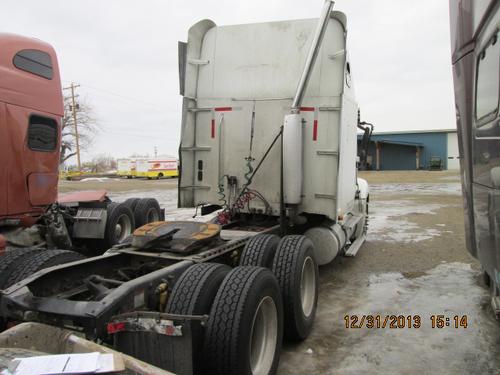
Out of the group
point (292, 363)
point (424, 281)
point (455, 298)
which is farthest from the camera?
point (424, 281)

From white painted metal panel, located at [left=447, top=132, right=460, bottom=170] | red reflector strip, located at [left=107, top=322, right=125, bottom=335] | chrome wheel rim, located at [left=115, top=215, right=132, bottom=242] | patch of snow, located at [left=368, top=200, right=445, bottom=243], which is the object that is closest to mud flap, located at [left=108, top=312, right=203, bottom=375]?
red reflector strip, located at [left=107, top=322, right=125, bottom=335]

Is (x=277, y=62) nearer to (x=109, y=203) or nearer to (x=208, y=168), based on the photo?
(x=208, y=168)

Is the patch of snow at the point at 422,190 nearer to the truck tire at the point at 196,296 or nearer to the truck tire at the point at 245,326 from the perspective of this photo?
the truck tire at the point at 245,326

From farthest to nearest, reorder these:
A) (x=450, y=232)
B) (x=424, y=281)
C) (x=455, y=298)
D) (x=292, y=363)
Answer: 1. (x=450, y=232)
2. (x=424, y=281)
3. (x=455, y=298)
4. (x=292, y=363)

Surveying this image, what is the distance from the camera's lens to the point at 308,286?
4.65 m

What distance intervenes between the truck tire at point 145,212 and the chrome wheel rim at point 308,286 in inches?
180

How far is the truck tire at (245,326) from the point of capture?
9.38ft

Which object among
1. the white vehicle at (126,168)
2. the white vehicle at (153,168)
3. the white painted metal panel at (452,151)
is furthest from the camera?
the white vehicle at (126,168)

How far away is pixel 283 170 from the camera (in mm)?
5785

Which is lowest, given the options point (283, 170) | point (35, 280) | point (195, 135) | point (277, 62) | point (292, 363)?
point (292, 363)

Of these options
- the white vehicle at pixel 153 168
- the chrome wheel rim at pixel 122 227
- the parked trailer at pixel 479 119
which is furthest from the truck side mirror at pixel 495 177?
the white vehicle at pixel 153 168

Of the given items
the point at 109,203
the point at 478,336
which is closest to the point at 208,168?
the point at 109,203

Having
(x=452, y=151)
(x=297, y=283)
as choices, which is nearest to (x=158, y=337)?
(x=297, y=283)

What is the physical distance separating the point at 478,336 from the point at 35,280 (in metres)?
4.00
